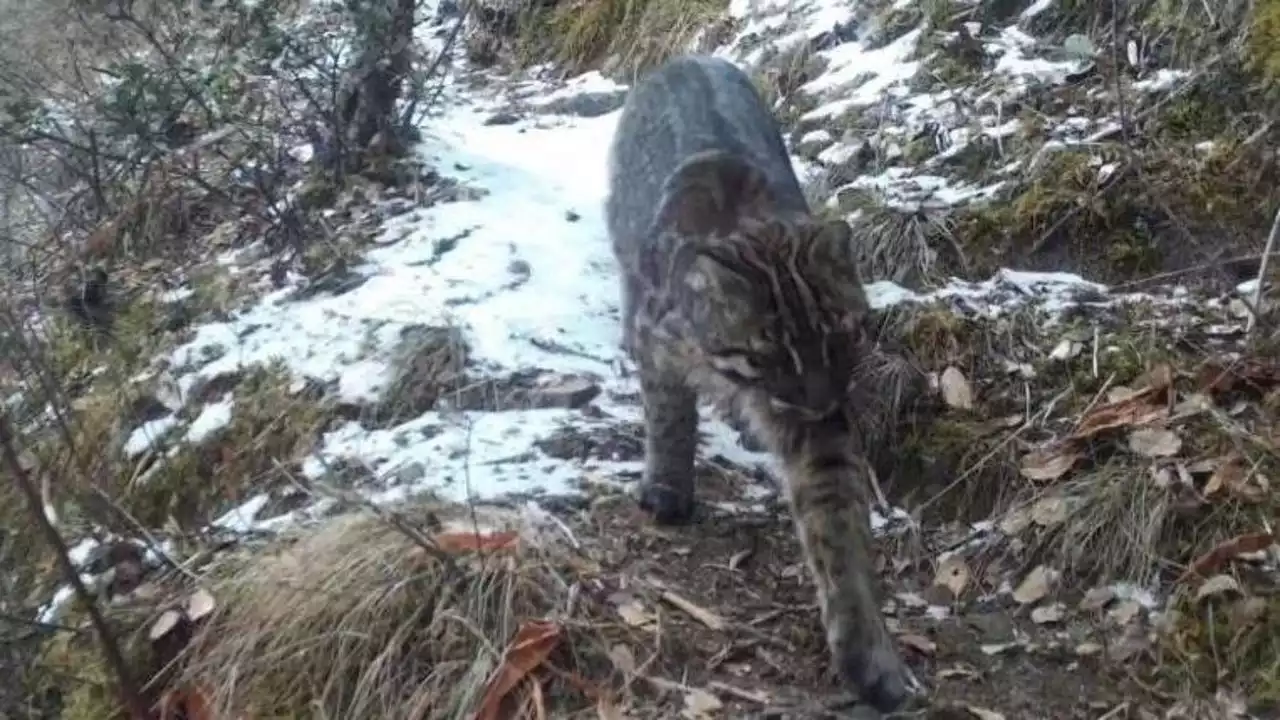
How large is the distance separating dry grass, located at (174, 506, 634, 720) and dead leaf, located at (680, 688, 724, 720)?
21 cm

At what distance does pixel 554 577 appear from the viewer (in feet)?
12.6

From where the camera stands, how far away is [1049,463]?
168 inches

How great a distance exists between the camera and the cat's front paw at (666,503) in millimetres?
4301

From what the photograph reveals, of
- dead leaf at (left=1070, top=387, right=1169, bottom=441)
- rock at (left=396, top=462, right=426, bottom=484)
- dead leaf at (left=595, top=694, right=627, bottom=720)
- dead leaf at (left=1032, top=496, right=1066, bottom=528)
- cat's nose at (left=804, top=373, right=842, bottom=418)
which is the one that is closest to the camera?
dead leaf at (left=595, top=694, right=627, bottom=720)

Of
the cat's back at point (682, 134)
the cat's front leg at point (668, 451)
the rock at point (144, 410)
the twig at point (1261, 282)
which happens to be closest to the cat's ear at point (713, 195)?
the cat's back at point (682, 134)

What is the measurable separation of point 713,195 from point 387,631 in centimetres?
165

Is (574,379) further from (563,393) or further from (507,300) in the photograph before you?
(507,300)

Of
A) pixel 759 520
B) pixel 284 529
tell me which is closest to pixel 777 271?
pixel 759 520

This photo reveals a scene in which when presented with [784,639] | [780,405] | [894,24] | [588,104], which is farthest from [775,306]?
[588,104]

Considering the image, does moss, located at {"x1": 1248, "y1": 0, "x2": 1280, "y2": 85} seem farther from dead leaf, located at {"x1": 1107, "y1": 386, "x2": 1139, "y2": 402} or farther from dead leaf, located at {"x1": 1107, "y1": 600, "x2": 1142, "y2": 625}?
dead leaf, located at {"x1": 1107, "y1": 600, "x2": 1142, "y2": 625}

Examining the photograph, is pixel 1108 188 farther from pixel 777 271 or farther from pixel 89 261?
pixel 89 261

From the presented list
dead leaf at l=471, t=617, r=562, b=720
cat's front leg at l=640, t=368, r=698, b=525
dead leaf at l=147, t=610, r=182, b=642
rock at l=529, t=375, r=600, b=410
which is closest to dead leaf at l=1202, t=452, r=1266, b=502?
cat's front leg at l=640, t=368, r=698, b=525

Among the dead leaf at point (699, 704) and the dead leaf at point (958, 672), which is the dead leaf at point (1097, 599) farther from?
the dead leaf at point (699, 704)

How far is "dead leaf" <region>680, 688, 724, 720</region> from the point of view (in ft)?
11.4
